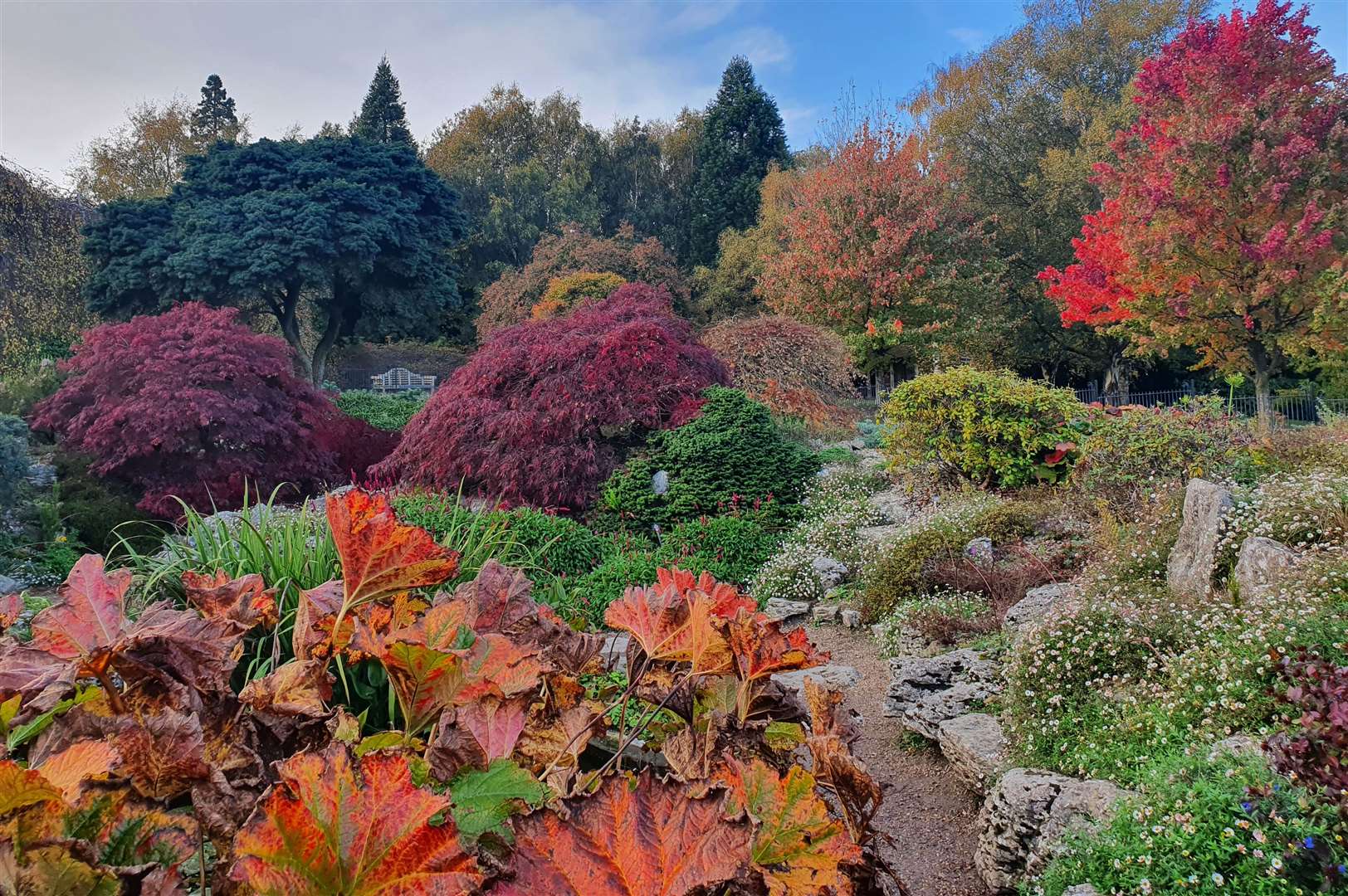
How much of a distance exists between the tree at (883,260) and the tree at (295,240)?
9.50m

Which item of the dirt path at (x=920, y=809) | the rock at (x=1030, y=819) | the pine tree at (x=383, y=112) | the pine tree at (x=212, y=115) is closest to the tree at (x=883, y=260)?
the dirt path at (x=920, y=809)

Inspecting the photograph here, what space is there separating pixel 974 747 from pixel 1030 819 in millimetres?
667

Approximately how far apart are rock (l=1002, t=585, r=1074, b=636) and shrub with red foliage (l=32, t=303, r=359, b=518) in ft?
24.6

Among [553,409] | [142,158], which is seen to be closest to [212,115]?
[142,158]

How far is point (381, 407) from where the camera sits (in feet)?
62.8

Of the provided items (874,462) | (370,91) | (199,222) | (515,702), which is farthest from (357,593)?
(370,91)

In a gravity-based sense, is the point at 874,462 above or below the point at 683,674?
below

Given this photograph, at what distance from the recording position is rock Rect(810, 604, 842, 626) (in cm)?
595

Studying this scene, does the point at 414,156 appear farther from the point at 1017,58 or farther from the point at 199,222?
the point at 1017,58

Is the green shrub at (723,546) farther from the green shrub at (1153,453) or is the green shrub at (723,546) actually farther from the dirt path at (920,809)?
the green shrub at (1153,453)

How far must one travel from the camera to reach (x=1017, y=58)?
77.2 feet

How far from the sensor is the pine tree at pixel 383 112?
96.9 feet

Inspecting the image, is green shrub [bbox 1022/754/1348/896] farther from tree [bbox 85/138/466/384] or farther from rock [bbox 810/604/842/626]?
tree [bbox 85/138/466/384]

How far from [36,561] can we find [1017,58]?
24.9 meters
